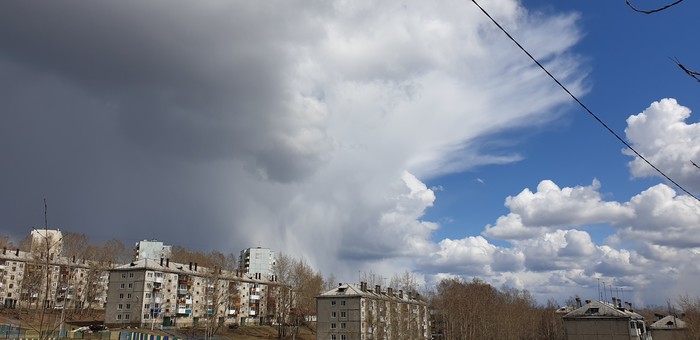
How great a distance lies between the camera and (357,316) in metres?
99.3

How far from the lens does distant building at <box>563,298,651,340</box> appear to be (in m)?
89.5

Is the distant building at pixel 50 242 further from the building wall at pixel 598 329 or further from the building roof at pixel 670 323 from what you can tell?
the building roof at pixel 670 323

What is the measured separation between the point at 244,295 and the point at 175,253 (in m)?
44.7

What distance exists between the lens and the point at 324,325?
101m

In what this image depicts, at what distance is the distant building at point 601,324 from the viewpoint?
294 feet

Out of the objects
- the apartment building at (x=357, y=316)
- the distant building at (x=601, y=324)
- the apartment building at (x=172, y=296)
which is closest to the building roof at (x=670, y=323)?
the distant building at (x=601, y=324)

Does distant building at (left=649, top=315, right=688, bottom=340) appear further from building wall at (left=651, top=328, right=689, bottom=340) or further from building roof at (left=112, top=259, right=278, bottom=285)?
building roof at (left=112, top=259, right=278, bottom=285)

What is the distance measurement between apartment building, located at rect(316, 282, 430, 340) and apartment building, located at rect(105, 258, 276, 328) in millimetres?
22298

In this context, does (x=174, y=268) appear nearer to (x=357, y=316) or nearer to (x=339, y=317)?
(x=339, y=317)

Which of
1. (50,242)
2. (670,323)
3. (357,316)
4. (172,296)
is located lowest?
(670,323)

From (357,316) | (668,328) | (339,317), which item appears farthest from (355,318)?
(668,328)

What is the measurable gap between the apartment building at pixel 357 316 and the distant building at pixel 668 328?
50097 mm

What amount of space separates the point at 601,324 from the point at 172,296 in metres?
88.1

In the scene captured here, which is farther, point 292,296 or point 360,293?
point 292,296
